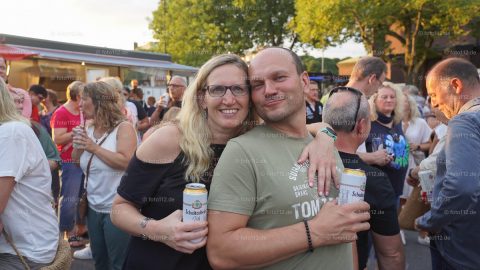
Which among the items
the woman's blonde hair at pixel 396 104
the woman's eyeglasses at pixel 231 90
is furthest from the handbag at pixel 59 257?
the woman's blonde hair at pixel 396 104

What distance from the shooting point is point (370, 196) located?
2.41m

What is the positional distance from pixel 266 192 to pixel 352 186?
375mm

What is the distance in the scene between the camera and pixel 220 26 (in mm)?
27047

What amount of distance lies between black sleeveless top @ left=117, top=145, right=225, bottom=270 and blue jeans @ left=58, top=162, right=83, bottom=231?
3345 mm

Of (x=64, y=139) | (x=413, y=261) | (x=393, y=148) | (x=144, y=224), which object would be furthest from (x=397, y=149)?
(x=64, y=139)

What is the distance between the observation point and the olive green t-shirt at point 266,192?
1.59 metres

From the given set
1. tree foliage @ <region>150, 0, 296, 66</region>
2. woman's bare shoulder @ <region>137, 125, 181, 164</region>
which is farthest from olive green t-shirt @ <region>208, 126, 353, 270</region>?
tree foliage @ <region>150, 0, 296, 66</region>

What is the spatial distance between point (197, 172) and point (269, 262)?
0.54m

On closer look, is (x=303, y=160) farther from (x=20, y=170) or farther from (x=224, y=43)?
(x=224, y=43)

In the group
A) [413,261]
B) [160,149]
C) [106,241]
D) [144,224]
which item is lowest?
[413,261]

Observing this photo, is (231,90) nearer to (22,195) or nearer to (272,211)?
(272,211)

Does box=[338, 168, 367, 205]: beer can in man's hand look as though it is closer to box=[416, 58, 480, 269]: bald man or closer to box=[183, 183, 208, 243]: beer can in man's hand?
box=[183, 183, 208, 243]: beer can in man's hand

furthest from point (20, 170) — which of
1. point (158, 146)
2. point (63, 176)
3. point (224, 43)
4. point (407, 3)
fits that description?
point (224, 43)

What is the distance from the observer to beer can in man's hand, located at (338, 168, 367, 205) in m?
1.68
